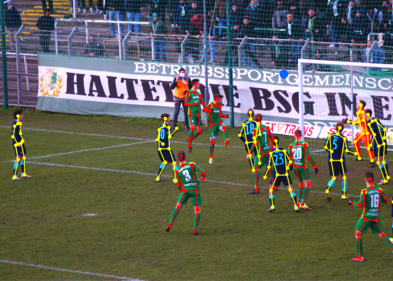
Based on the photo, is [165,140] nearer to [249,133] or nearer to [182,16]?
[249,133]

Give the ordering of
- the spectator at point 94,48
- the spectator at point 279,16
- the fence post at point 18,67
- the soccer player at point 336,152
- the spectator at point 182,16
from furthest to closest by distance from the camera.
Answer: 1. the fence post at point 18,67
2. the spectator at point 94,48
3. the spectator at point 182,16
4. the spectator at point 279,16
5. the soccer player at point 336,152

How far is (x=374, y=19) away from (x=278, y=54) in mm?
4132

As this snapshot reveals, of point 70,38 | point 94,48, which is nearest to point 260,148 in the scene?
point 94,48

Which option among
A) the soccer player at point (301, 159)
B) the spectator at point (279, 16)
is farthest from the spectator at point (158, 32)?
the soccer player at point (301, 159)

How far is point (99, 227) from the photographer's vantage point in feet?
35.4

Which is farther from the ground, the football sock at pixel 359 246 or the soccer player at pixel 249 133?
the soccer player at pixel 249 133

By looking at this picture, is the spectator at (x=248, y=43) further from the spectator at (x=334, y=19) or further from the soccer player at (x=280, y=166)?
the soccer player at (x=280, y=166)

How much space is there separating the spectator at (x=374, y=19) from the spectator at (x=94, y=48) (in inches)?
411

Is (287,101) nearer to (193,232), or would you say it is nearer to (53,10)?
(193,232)

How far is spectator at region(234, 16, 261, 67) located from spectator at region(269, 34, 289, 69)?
61 centimetres

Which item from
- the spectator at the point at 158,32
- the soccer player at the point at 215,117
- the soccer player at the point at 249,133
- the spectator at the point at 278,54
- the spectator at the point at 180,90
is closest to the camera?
the soccer player at the point at 249,133

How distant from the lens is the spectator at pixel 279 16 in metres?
20.7

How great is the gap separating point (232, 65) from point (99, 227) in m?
11.0

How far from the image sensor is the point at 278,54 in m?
19.9
